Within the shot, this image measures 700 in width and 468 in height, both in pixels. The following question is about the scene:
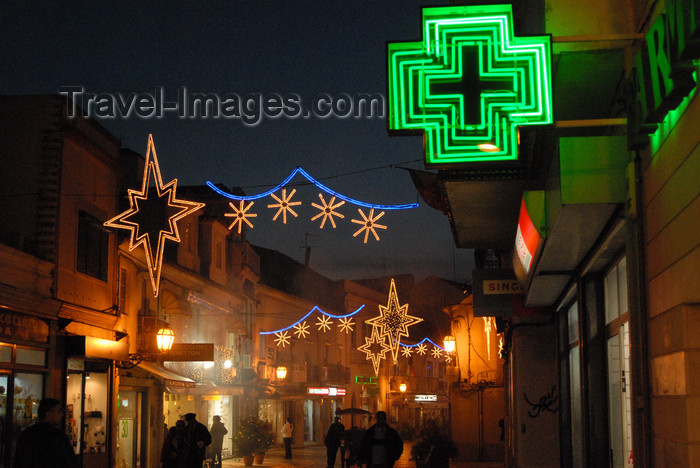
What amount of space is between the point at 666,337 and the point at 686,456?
0.82 m

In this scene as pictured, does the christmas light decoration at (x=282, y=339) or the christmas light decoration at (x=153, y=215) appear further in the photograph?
the christmas light decoration at (x=282, y=339)

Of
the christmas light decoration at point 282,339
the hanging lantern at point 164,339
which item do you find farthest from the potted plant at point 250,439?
the christmas light decoration at point 282,339

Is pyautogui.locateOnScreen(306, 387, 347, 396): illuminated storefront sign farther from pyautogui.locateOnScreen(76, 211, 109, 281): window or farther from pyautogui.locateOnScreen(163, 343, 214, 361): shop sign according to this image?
pyautogui.locateOnScreen(76, 211, 109, 281): window

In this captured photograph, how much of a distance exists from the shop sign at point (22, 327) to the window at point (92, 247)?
7.28 feet

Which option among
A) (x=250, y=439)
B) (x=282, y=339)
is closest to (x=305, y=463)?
(x=250, y=439)

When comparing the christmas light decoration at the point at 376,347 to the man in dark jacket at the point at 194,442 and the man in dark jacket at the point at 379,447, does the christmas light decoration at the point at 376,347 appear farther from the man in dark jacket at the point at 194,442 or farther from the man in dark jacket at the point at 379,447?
the man in dark jacket at the point at 379,447

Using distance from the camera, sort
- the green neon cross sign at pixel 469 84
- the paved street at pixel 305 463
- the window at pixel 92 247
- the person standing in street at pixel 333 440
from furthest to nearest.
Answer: the paved street at pixel 305 463 → the person standing in street at pixel 333 440 → the window at pixel 92 247 → the green neon cross sign at pixel 469 84

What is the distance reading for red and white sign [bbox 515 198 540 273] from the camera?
29.8ft

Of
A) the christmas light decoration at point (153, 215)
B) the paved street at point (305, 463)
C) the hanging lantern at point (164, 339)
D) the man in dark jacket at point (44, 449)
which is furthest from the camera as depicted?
the paved street at point (305, 463)

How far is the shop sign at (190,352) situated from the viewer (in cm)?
2155

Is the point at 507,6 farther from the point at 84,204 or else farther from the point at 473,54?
the point at 84,204

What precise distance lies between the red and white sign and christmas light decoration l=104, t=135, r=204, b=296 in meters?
8.54

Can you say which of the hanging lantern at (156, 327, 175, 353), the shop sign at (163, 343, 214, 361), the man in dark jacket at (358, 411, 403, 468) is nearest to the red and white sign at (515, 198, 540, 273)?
the man in dark jacket at (358, 411, 403, 468)

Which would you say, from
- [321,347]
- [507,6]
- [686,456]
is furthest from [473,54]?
[321,347]
